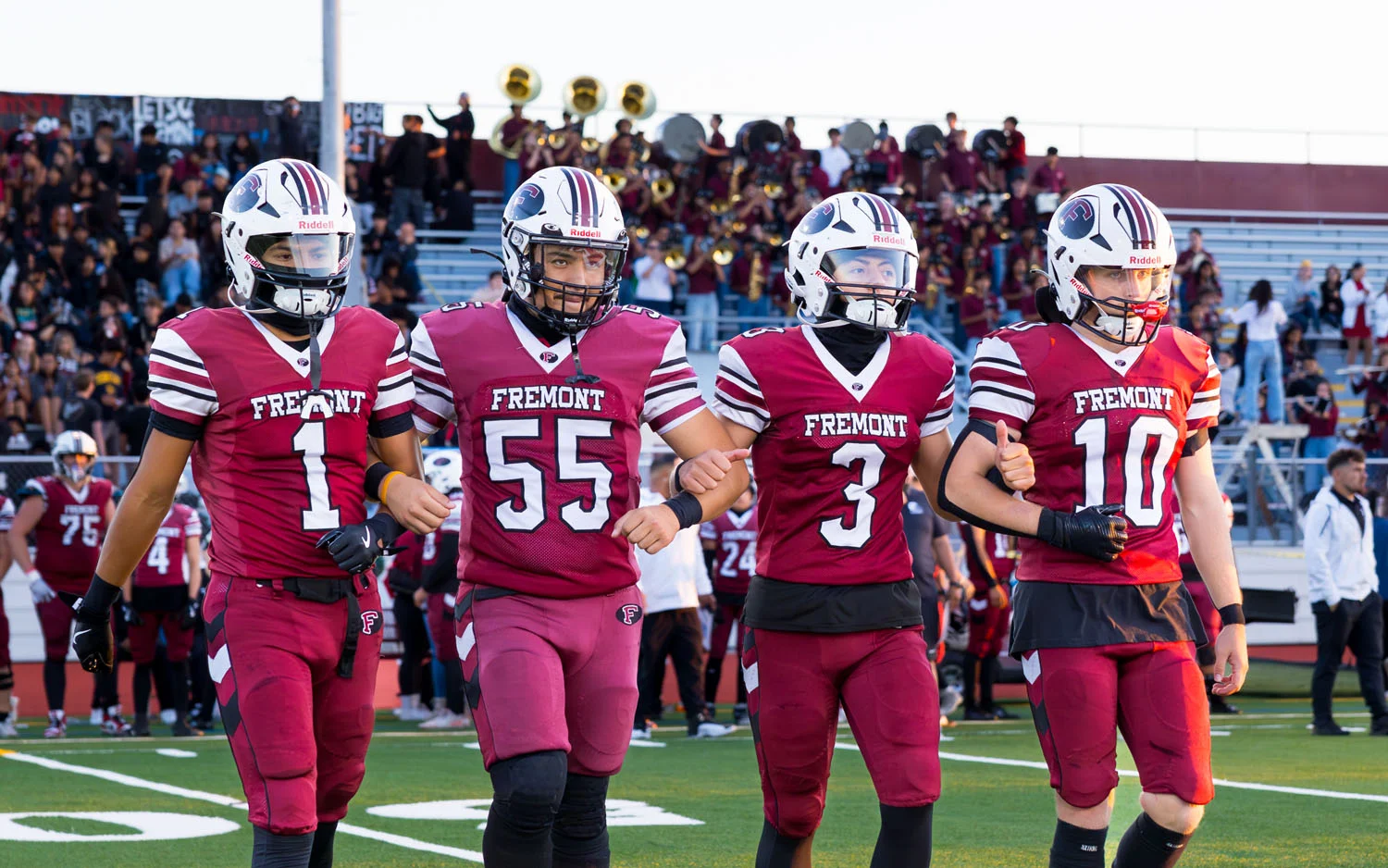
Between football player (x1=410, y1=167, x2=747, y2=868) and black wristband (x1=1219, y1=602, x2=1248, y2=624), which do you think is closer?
football player (x1=410, y1=167, x2=747, y2=868)

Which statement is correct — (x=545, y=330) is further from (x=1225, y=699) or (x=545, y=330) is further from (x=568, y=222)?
(x=1225, y=699)

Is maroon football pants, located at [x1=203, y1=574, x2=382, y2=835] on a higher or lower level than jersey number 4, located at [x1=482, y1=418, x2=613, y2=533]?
lower

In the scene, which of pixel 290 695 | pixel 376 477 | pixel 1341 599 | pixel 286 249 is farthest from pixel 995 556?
pixel 290 695

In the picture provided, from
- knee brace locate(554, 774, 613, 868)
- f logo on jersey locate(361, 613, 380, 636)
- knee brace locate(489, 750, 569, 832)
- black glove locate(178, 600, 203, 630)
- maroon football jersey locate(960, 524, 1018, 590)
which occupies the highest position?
f logo on jersey locate(361, 613, 380, 636)

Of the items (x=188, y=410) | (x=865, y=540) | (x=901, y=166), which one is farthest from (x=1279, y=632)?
(x=188, y=410)

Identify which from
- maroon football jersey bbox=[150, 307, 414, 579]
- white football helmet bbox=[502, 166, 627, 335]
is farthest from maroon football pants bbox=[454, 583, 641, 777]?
white football helmet bbox=[502, 166, 627, 335]

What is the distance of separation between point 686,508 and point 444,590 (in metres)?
7.55

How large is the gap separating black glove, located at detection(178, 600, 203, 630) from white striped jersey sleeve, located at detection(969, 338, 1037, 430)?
7938 mm

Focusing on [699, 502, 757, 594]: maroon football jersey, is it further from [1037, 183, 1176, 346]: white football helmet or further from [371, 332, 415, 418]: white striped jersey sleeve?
[371, 332, 415, 418]: white striped jersey sleeve

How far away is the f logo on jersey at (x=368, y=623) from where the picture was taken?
477 centimetres

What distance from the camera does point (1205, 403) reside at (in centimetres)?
508

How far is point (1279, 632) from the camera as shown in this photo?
52.5 ft

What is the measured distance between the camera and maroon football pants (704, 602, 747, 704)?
41.7 ft

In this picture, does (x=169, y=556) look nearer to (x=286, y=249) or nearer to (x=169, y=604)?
(x=169, y=604)
